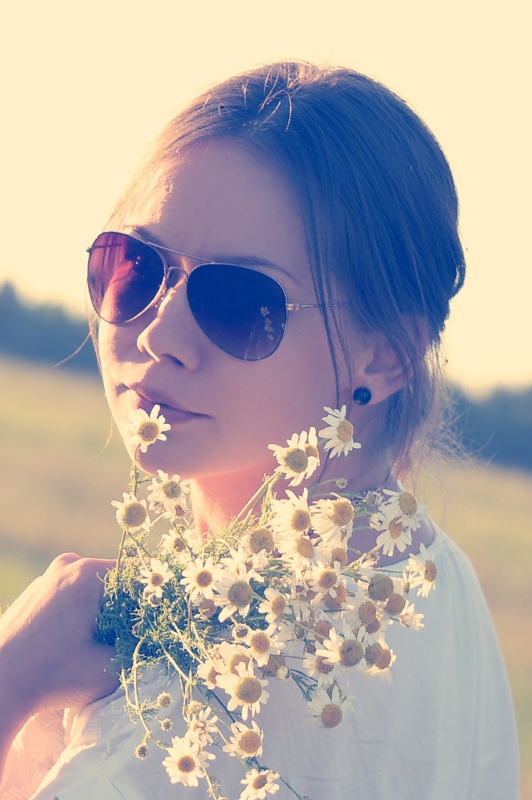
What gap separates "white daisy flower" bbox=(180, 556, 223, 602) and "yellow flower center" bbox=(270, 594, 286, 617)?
0.31 ft

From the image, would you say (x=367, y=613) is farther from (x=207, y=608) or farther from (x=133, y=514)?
(x=133, y=514)

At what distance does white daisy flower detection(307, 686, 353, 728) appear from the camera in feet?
4.48

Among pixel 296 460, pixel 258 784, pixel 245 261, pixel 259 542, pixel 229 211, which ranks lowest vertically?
pixel 258 784

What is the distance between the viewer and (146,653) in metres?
1.55

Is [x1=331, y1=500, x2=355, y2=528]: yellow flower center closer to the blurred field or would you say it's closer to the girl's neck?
the girl's neck

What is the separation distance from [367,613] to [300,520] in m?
0.19

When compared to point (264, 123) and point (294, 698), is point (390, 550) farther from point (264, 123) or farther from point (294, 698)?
point (264, 123)

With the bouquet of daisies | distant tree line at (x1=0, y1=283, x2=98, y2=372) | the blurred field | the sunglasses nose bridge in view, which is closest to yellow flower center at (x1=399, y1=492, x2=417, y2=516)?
the bouquet of daisies

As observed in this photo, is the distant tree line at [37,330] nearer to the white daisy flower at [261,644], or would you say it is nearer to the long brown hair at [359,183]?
the long brown hair at [359,183]

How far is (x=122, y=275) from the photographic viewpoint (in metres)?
1.96

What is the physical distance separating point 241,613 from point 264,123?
3.81ft

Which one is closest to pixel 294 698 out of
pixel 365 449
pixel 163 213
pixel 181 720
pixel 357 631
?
pixel 181 720

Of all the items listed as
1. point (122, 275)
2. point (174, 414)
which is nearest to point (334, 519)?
point (174, 414)

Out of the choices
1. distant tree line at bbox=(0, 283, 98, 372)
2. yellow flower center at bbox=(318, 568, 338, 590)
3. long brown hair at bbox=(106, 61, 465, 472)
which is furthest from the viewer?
distant tree line at bbox=(0, 283, 98, 372)
